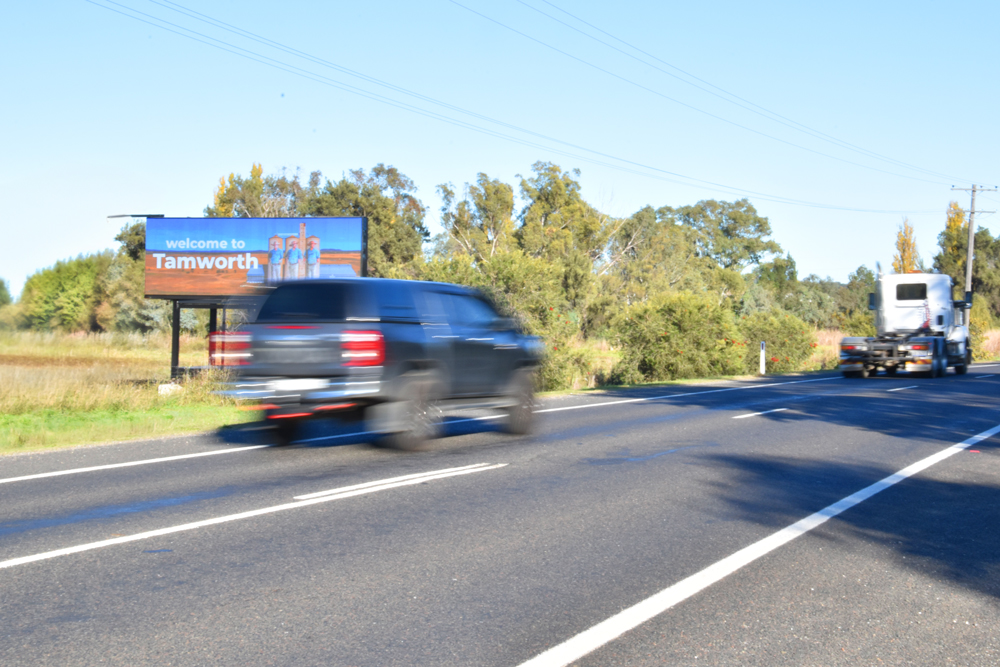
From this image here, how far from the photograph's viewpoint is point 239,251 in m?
27.6

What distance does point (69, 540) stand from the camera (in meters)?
6.02

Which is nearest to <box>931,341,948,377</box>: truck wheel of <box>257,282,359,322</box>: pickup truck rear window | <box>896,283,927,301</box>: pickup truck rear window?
<box>896,283,927,301</box>: pickup truck rear window

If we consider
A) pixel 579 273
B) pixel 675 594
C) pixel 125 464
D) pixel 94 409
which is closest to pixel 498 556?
pixel 675 594

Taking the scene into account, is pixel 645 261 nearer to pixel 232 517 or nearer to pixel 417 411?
pixel 417 411

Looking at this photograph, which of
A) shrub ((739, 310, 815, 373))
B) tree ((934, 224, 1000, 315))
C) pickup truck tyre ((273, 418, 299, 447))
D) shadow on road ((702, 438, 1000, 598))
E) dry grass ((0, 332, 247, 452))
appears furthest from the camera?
tree ((934, 224, 1000, 315))

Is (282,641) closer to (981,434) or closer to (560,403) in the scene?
(981,434)

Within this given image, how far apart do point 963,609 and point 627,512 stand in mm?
2743

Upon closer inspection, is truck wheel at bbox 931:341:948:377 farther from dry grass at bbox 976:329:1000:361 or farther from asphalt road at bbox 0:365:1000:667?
dry grass at bbox 976:329:1000:361

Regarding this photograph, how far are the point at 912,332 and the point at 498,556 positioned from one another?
2778 centimetres

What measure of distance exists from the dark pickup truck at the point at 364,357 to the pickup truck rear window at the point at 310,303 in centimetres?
1

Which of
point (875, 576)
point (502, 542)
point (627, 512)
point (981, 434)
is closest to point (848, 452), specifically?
point (981, 434)

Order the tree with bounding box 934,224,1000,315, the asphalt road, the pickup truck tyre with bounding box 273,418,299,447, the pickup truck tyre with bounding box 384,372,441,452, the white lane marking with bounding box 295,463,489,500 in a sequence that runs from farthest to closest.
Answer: the tree with bounding box 934,224,1000,315, the pickup truck tyre with bounding box 273,418,299,447, the pickup truck tyre with bounding box 384,372,441,452, the white lane marking with bounding box 295,463,489,500, the asphalt road

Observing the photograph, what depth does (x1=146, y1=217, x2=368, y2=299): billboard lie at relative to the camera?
88.9 ft

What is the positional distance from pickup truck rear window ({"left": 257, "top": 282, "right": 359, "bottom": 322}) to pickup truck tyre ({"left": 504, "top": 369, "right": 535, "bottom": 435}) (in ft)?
9.77
